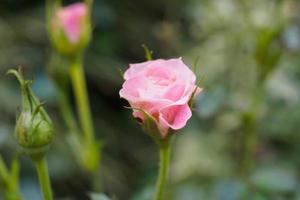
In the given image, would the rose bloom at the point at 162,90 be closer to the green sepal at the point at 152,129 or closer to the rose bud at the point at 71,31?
the green sepal at the point at 152,129

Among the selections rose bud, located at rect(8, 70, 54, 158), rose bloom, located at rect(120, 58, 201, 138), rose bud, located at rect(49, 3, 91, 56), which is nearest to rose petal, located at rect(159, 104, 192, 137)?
rose bloom, located at rect(120, 58, 201, 138)

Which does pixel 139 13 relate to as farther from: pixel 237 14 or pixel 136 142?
pixel 237 14

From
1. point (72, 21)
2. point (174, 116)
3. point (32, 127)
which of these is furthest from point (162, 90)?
point (72, 21)

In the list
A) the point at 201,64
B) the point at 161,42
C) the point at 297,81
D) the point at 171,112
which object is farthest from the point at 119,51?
the point at 171,112

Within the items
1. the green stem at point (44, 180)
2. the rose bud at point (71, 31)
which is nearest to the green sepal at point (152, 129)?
the green stem at point (44, 180)

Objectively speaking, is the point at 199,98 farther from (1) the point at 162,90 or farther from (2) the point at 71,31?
(1) the point at 162,90

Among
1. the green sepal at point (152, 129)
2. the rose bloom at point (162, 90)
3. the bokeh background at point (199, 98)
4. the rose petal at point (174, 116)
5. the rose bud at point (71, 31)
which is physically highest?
the rose bloom at point (162, 90)

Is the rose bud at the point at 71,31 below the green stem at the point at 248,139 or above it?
above
